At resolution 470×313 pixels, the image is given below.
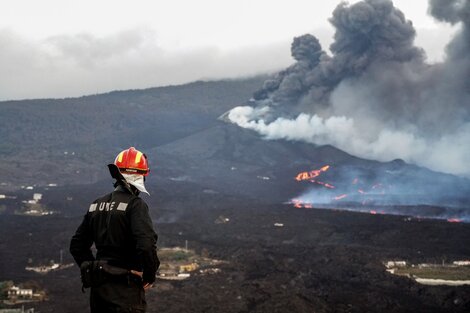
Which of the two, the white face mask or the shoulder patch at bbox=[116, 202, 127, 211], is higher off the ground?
the white face mask

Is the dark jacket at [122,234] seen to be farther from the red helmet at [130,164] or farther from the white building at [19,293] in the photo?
the white building at [19,293]

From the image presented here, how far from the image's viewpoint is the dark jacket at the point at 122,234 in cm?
540

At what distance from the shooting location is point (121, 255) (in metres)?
5.61

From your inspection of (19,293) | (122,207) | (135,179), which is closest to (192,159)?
(19,293)

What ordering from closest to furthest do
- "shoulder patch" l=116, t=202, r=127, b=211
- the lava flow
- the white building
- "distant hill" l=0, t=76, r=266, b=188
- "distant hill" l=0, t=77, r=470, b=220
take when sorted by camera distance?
"shoulder patch" l=116, t=202, r=127, b=211 < the white building < the lava flow < "distant hill" l=0, t=77, r=470, b=220 < "distant hill" l=0, t=76, r=266, b=188

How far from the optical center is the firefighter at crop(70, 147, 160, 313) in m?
5.44

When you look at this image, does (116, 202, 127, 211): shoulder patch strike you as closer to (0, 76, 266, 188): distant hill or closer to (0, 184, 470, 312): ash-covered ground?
(0, 184, 470, 312): ash-covered ground

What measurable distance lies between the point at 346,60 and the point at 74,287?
75446 mm

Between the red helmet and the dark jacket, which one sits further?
the red helmet

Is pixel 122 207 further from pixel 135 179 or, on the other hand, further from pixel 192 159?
pixel 192 159

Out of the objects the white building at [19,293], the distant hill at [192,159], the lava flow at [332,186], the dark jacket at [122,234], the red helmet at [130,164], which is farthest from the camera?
the distant hill at [192,159]

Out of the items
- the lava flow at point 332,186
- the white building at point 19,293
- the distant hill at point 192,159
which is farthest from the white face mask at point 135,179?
the lava flow at point 332,186

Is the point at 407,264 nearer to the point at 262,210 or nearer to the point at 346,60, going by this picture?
the point at 262,210

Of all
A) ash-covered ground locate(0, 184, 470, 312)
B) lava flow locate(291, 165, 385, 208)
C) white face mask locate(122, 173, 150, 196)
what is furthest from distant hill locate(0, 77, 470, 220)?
white face mask locate(122, 173, 150, 196)
